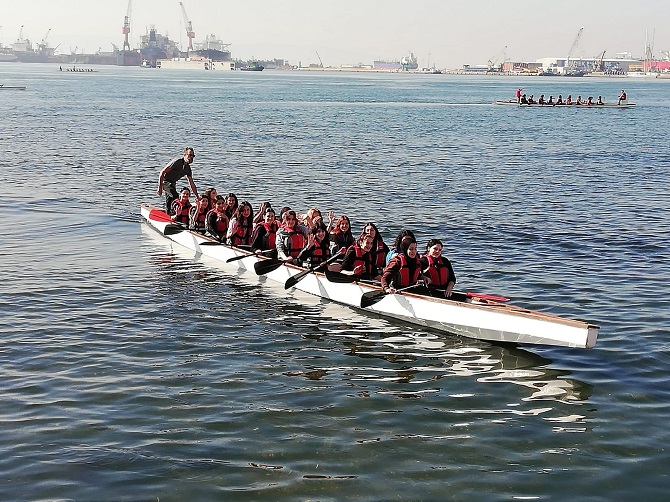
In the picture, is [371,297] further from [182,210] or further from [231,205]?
[182,210]

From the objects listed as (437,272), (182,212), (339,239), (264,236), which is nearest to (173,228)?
(182,212)

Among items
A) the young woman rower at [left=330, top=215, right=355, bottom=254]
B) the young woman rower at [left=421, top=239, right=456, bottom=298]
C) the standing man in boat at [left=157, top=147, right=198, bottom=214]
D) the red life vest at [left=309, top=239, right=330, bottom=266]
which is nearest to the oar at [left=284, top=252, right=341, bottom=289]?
the red life vest at [left=309, top=239, right=330, bottom=266]

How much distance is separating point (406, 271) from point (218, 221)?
8.08 meters

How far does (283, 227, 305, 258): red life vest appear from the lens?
21.3 m

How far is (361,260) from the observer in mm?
19312

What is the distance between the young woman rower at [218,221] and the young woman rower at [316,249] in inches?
177

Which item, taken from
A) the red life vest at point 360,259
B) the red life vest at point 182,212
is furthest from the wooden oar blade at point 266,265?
the red life vest at point 182,212

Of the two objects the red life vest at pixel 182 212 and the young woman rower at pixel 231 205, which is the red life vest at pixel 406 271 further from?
the red life vest at pixel 182 212

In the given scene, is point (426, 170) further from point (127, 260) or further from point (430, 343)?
point (430, 343)

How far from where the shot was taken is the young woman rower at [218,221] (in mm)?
24234

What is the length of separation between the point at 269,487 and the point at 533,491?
3.43m

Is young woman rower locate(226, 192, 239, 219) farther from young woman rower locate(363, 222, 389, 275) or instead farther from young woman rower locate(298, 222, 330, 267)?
young woman rower locate(363, 222, 389, 275)

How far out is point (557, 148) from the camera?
57.6 m

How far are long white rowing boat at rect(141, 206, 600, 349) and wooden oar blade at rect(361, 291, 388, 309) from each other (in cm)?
9
